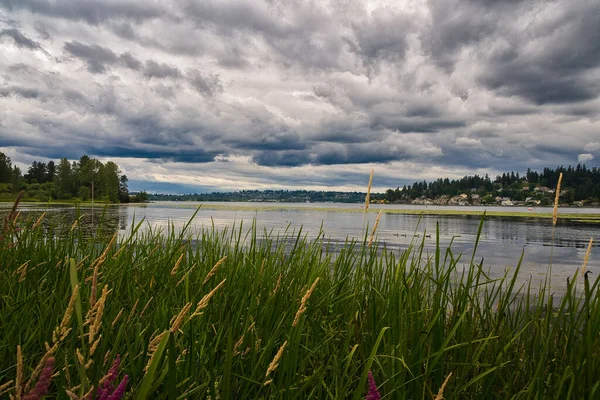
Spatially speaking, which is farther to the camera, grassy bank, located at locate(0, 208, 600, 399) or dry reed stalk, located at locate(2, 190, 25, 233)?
dry reed stalk, located at locate(2, 190, 25, 233)

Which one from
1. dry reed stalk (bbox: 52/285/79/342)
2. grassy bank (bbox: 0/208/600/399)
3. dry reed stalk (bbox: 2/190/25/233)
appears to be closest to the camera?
dry reed stalk (bbox: 52/285/79/342)

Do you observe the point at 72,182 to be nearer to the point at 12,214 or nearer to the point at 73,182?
the point at 73,182

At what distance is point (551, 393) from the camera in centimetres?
293

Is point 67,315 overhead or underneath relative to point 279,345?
overhead

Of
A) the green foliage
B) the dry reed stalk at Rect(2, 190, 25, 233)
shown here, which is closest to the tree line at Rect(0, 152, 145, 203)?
the green foliage

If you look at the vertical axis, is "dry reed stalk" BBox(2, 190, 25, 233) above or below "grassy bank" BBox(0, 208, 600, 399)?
above

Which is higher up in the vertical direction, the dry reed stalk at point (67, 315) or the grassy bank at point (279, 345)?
the dry reed stalk at point (67, 315)

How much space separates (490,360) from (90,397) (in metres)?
3.43

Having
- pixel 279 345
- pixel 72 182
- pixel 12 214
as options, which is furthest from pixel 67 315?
pixel 72 182

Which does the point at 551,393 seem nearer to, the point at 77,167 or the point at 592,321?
the point at 592,321

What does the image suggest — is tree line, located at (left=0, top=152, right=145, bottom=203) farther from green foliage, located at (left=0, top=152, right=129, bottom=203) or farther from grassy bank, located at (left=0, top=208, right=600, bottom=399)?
grassy bank, located at (left=0, top=208, right=600, bottom=399)

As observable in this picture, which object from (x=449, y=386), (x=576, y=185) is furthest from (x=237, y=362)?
(x=576, y=185)

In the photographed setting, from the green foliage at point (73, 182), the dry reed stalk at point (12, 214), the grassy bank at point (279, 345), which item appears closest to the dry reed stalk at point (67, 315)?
the grassy bank at point (279, 345)

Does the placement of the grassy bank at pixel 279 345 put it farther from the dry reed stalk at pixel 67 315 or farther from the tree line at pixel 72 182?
the tree line at pixel 72 182
